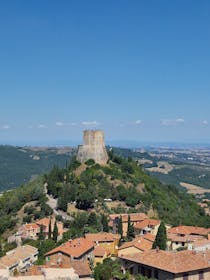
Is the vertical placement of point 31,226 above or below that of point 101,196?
below

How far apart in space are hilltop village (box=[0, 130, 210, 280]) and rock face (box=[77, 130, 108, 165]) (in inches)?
7.3

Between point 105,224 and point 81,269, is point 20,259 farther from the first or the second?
point 105,224

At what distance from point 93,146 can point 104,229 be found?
2629 cm

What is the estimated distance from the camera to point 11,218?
6919 centimetres

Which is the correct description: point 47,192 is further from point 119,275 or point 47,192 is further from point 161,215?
point 119,275

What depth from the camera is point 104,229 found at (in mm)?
59938

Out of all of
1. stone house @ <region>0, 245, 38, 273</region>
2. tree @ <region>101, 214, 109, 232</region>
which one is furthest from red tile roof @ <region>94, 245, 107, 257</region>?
tree @ <region>101, 214, 109, 232</region>

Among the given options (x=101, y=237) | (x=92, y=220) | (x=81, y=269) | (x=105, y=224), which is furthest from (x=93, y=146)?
(x=81, y=269)

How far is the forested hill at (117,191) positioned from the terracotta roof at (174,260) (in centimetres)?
3366

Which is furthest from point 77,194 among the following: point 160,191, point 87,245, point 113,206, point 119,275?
point 119,275

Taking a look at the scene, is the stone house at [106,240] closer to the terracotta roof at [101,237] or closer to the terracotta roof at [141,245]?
the terracotta roof at [101,237]

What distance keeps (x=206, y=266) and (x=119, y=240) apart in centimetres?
1905

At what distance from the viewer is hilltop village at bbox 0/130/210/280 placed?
113 feet

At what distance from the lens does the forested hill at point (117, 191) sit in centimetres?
7231
